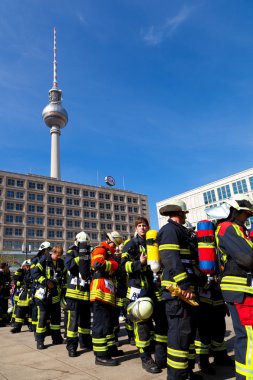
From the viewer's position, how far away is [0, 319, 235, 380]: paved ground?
4273mm

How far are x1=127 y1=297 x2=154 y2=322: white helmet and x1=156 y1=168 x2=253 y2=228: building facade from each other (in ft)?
180

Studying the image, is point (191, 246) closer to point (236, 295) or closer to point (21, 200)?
point (236, 295)

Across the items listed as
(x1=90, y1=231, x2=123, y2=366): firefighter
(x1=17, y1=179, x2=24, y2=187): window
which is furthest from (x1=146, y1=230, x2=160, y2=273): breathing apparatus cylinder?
(x1=17, y1=179, x2=24, y2=187): window

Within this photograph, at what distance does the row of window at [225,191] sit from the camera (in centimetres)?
5864

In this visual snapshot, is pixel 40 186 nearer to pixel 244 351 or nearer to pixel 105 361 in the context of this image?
pixel 105 361

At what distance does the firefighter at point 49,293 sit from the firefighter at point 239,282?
4741 mm

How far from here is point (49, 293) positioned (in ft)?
23.1

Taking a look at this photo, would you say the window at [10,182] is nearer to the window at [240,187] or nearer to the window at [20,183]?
the window at [20,183]

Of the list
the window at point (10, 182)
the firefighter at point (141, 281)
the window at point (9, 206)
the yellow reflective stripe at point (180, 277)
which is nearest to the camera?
the yellow reflective stripe at point (180, 277)

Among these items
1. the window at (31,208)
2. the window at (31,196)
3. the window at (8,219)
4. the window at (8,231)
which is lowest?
the window at (8,231)

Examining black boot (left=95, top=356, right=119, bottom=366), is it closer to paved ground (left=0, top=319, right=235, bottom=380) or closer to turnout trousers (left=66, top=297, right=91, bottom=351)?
paved ground (left=0, top=319, right=235, bottom=380)

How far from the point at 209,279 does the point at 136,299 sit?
166 cm

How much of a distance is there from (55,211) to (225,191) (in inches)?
1553

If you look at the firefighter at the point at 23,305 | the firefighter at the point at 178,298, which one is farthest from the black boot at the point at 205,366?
the firefighter at the point at 23,305
